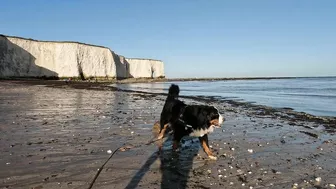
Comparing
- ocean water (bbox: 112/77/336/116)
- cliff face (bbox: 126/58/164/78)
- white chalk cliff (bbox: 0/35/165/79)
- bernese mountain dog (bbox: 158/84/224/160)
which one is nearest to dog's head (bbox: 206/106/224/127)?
bernese mountain dog (bbox: 158/84/224/160)

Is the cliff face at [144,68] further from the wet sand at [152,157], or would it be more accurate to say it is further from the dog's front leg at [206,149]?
the dog's front leg at [206,149]

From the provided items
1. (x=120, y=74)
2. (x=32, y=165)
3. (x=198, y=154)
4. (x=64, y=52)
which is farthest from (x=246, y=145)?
(x=120, y=74)

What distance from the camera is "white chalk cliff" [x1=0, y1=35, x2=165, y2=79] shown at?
170 ft

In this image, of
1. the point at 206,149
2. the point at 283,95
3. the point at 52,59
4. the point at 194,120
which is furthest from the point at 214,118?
the point at 52,59

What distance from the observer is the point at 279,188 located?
14.7 feet

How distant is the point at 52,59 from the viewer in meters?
61.5

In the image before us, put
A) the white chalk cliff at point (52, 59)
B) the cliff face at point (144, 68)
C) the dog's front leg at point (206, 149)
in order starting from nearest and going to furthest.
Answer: the dog's front leg at point (206, 149) < the white chalk cliff at point (52, 59) < the cliff face at point (144, 68)

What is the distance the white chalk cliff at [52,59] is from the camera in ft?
170

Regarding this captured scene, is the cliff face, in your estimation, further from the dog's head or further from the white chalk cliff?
the dog's head

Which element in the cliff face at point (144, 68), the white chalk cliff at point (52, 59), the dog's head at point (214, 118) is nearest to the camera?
the dog's head at point (214, 118)

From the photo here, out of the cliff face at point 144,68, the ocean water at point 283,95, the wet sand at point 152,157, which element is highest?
the cliff face at point 144,68

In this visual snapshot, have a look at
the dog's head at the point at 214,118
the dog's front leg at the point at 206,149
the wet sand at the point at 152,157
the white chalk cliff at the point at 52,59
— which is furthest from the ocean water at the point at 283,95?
the white chalk cliff at the point at 52,59

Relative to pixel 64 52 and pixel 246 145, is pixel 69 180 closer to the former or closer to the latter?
pixel 246 145

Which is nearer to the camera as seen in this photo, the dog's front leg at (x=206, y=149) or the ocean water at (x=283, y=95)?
the dog's front leg at (x=206, y=149)
